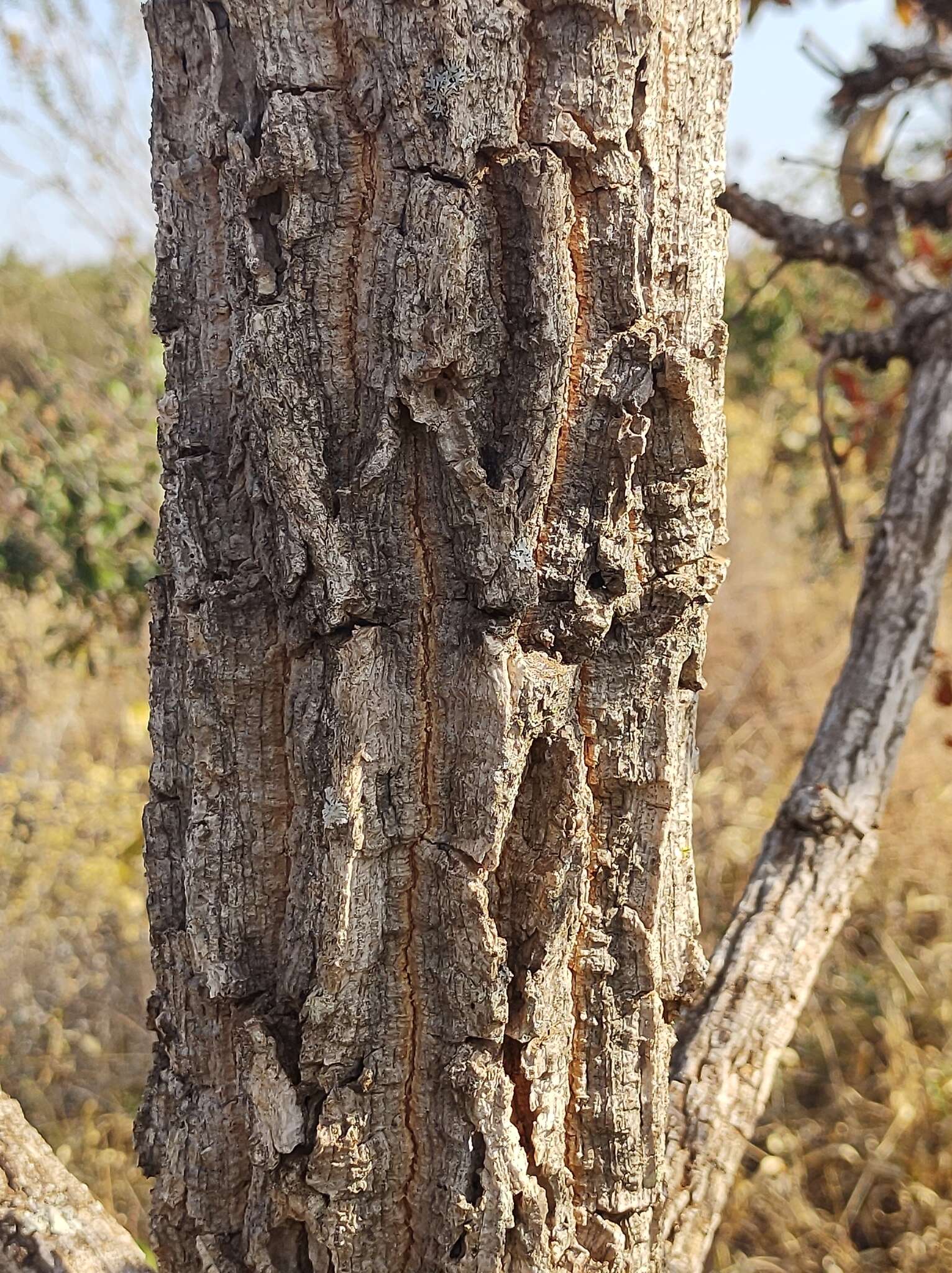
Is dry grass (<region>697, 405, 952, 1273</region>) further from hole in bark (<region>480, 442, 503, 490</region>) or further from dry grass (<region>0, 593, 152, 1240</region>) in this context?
hole in bark (<region>480, 442, 503, 490</region>)

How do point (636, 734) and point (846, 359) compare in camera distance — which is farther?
point (846, 359)

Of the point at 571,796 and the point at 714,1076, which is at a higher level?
the point at 571,796

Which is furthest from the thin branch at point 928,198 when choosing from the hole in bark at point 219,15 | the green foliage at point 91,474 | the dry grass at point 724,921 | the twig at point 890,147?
the green foliage at point 91,474

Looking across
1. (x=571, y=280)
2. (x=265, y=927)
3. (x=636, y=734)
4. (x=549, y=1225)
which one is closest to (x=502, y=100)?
(x=571, y=280)

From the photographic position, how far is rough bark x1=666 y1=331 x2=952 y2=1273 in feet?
3.77

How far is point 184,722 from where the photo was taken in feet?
3.03

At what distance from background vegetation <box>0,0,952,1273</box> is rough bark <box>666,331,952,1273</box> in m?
0.37

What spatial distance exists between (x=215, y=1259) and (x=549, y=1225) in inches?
13.6

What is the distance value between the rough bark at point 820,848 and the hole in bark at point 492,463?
2.65 ft

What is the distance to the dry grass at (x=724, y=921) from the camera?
8.84 ft

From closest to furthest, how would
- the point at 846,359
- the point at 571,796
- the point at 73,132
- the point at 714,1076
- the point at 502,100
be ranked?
1. the point at 502,100
2. the point at 571,796
3. the point at 714,1076
4. the point at 846,359
5. the point at 73,132

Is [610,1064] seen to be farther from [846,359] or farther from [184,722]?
[846,359]

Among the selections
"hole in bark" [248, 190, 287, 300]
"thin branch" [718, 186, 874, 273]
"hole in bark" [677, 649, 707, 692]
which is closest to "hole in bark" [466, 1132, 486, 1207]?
"hole in bark" [677, 649, 707, 692]

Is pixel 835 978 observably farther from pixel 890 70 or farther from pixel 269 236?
pixel 269 236
